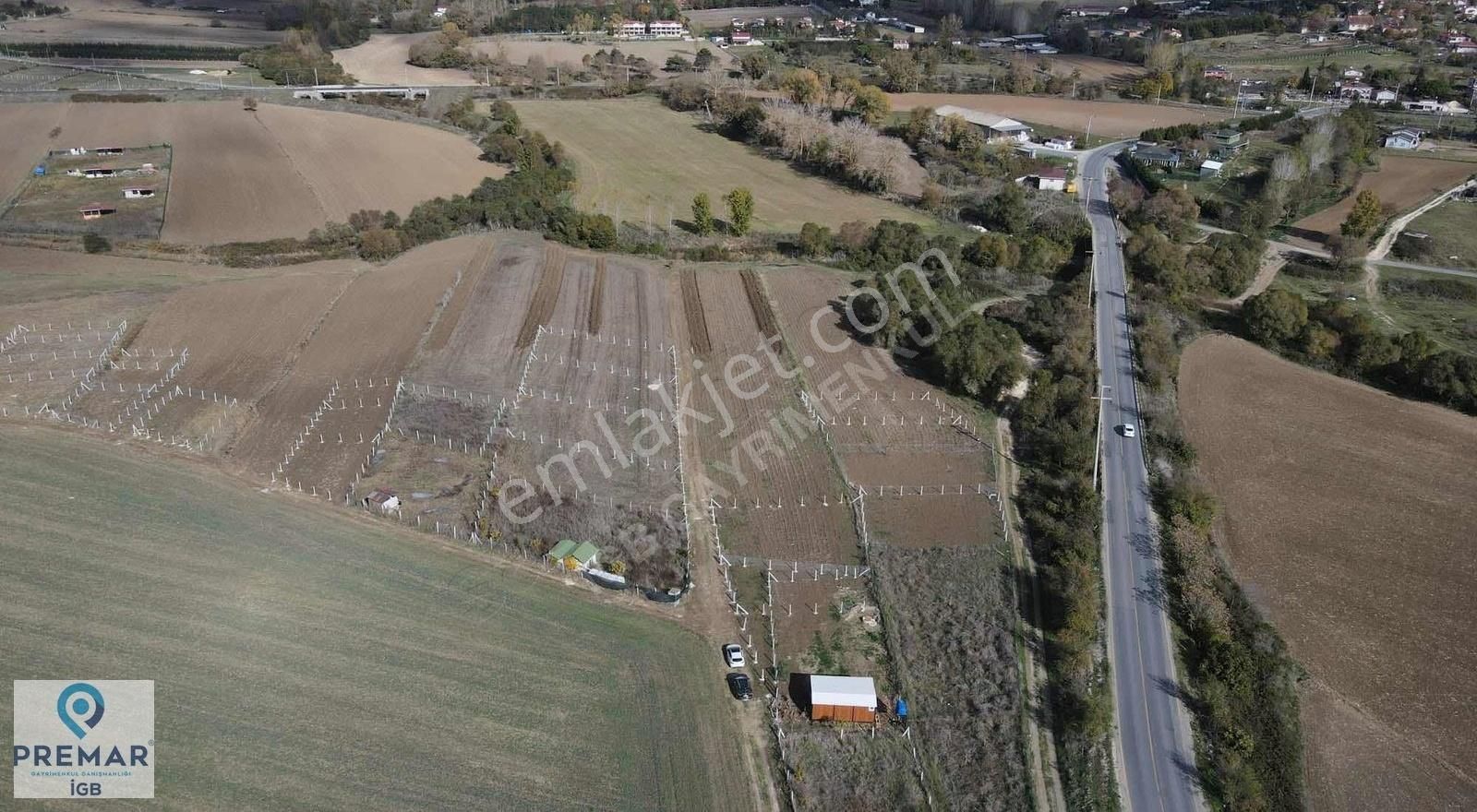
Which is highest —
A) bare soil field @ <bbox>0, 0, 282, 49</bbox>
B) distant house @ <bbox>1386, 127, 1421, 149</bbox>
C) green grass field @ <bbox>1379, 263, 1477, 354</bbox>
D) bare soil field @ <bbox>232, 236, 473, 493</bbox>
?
bare soil field @ <bbox>0, 0, 282, 49</bbox>

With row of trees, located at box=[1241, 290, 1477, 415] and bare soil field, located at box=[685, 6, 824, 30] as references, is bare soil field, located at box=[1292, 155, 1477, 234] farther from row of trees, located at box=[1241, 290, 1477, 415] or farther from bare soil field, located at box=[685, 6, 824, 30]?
bare soil field, located at box=[685, 6, 824, 30]

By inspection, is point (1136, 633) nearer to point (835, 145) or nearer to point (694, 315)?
point (694, 315)

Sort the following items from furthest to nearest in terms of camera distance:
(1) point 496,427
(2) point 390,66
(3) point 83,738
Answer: (2) point 390,66 → (1) point 496,427 → (3) point 83,738

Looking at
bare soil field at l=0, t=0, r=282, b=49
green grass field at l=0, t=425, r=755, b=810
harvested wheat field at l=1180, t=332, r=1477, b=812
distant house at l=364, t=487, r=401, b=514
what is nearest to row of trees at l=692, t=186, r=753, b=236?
harvested wheat field at l=1180, t=332, r=1477, b=812

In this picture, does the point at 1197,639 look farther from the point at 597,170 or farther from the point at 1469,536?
the point at 597,170

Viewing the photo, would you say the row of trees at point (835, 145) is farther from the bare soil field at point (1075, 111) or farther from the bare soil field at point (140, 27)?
the bare soil field at point (140, 27)

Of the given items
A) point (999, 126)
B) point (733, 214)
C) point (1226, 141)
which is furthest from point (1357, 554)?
point (999, 126)
